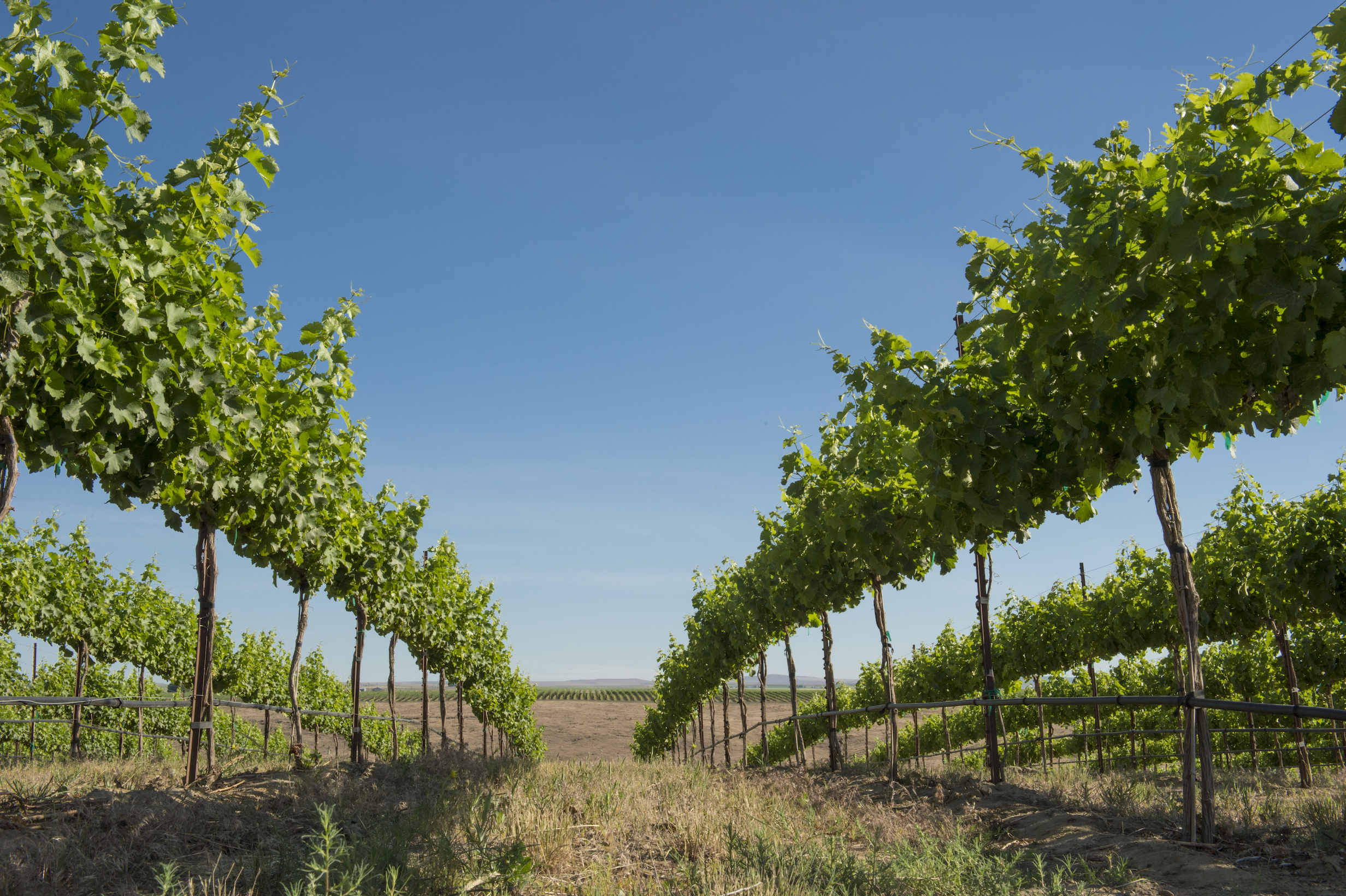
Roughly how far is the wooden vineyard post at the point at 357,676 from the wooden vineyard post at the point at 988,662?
9.58m

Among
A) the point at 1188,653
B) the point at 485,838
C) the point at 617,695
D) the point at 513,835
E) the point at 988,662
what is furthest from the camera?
the point at 617,695

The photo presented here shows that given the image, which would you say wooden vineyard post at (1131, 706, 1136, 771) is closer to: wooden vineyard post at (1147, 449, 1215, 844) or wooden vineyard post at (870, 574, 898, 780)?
wooden vineyard post at (870, 574, 898, 780)

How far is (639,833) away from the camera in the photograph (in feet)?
19.3

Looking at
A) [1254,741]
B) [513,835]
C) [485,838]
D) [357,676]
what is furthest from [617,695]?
[485,838]

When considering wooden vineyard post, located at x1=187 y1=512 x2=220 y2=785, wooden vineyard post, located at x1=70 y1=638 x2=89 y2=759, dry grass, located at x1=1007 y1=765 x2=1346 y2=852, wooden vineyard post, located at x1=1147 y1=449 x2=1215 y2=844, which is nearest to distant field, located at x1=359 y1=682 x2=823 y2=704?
wooden vineyard post, located at x1=70 y1=638 x2=89 y2=759

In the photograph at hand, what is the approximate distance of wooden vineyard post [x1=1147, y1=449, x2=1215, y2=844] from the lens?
586 cm

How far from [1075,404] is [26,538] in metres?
22.3

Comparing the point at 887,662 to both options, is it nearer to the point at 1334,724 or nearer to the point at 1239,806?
the point at 1239,806

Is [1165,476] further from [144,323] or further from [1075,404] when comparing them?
[144,323]

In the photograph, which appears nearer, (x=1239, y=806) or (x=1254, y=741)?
(x=1239, y=806)

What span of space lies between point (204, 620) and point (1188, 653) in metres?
8.97

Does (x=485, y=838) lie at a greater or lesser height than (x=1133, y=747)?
greater

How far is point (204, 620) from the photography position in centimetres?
807

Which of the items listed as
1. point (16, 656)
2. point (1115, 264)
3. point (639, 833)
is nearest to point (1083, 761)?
point (639, 833)
